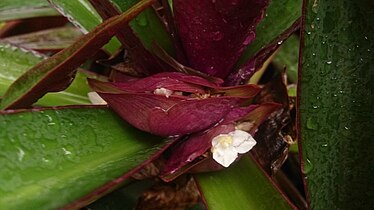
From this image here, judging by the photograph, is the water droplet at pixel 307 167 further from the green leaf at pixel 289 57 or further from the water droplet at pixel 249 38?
the green leaf at pixel 289 57

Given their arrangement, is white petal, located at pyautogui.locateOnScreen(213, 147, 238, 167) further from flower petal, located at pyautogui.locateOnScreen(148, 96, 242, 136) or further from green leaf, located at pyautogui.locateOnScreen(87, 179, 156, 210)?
green leaf, located at pyautogui.locateOnScreen(87, 179, 156, 210)

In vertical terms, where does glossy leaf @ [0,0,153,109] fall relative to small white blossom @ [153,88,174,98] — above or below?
above

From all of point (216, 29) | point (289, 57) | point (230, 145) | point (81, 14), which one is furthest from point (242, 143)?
point (289, 57)

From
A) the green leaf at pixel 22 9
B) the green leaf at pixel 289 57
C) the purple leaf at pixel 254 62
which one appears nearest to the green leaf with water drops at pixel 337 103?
the purple leaf at pixel 254 62

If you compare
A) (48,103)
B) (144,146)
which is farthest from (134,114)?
(48,103)

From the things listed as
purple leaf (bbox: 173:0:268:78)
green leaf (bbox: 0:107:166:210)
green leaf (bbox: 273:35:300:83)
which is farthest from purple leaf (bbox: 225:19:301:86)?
green leaf (bbox: 273:35:300:83)

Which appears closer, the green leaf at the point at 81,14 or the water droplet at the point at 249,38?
the water droplet at the point at 249,38

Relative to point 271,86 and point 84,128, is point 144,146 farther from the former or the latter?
point 271,86
